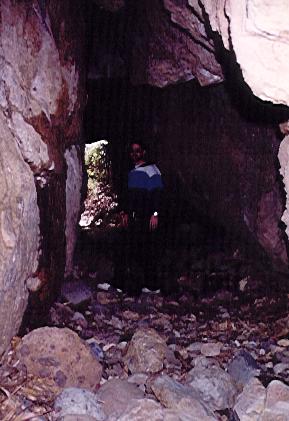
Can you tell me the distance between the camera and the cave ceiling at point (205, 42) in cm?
207

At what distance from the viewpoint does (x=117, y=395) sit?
2752 mm

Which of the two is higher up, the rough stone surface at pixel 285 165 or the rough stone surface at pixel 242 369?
the rough stone surface at pixel 285 165

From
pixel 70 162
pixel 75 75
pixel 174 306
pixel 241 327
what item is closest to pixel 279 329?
pixel 241 327

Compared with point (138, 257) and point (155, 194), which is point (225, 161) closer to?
point (155, 194)

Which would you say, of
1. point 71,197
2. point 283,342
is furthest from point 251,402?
point 71,197

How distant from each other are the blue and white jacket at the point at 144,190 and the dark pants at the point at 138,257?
211mm

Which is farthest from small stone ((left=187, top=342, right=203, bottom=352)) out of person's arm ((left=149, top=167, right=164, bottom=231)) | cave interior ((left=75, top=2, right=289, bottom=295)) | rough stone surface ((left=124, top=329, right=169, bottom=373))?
person's arm ((left=149, top=167, right=164, bottom=231))

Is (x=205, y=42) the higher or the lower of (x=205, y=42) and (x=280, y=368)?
the higher

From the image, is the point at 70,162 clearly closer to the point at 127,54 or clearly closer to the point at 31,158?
the point at 31,158

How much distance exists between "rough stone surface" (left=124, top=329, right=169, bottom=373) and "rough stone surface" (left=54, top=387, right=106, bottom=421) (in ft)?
1.71

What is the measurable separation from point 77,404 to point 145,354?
29.4 inches

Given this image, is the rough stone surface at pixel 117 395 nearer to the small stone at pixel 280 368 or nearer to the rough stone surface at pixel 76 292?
the small stone at pixel 280 368

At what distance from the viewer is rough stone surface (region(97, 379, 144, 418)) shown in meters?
2.63

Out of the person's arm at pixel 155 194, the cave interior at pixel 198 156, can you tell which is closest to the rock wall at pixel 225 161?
the cave interior at pixel 198 156
